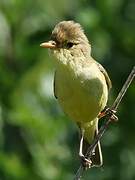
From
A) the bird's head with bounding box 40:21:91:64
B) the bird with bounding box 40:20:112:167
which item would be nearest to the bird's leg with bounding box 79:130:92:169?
the bird with bounding box 40:20:112:167

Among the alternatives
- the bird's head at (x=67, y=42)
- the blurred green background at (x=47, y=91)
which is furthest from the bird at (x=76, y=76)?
the blurred green background at (x=47, y=91)

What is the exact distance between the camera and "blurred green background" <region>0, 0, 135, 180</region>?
9.97m

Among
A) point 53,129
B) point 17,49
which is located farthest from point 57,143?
point 17,49

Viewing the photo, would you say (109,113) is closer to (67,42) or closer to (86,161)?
(86,161)

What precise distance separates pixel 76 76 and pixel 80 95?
158 millimetres

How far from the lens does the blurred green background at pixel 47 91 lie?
9969 millimetres

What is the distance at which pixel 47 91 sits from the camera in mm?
10078

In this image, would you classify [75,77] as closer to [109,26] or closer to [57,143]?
[57,143]

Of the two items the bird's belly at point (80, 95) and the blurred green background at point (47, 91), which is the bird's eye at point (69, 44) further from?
the blurred green background at point (47, 91)

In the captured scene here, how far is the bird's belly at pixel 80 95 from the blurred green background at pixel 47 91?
908mm

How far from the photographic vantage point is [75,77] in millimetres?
8852

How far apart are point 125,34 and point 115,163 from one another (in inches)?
53.0

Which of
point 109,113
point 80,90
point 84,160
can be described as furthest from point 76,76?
point 84,160

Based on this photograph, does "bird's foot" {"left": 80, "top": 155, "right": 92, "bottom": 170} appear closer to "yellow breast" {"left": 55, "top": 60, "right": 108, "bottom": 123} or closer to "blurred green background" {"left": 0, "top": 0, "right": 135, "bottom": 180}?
"yellow breast" {"left": 55, "top": 60, "right": 108, "bottom": 123}
